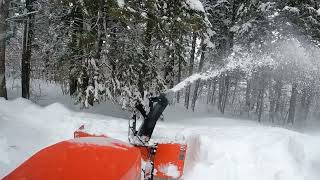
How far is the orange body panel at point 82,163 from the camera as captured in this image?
3863mm

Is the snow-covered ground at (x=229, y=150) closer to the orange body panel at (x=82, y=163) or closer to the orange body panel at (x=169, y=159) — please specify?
the orange body panel at (x=169, y=159)

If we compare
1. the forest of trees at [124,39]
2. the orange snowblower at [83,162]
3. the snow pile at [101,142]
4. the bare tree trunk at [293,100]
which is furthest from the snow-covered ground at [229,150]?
the bare tree trunk at [293,100]

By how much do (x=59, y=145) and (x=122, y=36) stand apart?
1246 cm

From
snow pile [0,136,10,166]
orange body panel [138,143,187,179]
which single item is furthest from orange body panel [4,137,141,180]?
snow pile [0,136,10,166]

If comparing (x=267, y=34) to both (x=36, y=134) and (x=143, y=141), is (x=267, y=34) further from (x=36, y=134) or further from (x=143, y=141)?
(x=143, y=141)

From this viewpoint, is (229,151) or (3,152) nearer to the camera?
(3,152)

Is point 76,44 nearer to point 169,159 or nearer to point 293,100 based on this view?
point 169,159

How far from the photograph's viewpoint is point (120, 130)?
1008 centimetres

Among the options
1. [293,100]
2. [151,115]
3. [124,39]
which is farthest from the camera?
[293,100]

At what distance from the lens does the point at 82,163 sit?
4.05 metres

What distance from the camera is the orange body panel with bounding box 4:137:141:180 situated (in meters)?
3.86

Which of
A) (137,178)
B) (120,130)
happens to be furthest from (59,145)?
(120,130)

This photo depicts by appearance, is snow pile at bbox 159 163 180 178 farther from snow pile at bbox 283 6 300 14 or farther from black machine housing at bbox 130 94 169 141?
snow pile at bbox 283 6 300 14

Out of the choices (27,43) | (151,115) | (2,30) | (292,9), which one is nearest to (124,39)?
(2,30)
